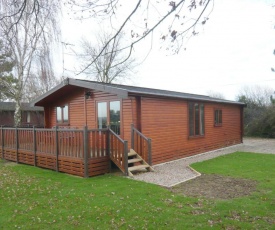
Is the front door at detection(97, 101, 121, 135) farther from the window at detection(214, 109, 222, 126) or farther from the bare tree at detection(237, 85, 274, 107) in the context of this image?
the bare tree at detection(237, 85, 274, 107)

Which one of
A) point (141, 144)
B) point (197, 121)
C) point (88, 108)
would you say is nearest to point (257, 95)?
point (197, 121)

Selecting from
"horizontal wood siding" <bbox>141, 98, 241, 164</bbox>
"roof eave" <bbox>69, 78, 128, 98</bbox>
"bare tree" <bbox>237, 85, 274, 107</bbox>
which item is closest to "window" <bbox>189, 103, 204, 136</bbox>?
"horizontal wood siding" <bbox>141, 98, 241, 164</bbox>

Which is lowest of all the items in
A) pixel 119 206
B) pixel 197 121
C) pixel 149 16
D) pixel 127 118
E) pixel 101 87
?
pixel 119 206

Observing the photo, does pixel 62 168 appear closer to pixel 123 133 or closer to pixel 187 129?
pixel 123 133

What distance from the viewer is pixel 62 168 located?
7.56 meters

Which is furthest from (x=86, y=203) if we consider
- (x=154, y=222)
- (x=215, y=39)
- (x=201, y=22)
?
(x=215, y=39)

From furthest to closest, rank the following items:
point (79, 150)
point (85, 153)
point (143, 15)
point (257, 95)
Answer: point (257, 95)
point (79, 150)
point (85, 153)
point (143, 15)

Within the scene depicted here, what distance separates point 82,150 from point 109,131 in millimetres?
966

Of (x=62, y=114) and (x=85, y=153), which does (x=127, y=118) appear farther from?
(x=62, y=114)

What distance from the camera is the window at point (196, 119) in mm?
10953

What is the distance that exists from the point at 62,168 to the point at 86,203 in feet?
10.7

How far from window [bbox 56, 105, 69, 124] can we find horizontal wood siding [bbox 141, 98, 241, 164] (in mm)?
4015

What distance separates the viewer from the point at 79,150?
7.02 m

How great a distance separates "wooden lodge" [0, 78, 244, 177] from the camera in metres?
7.16
